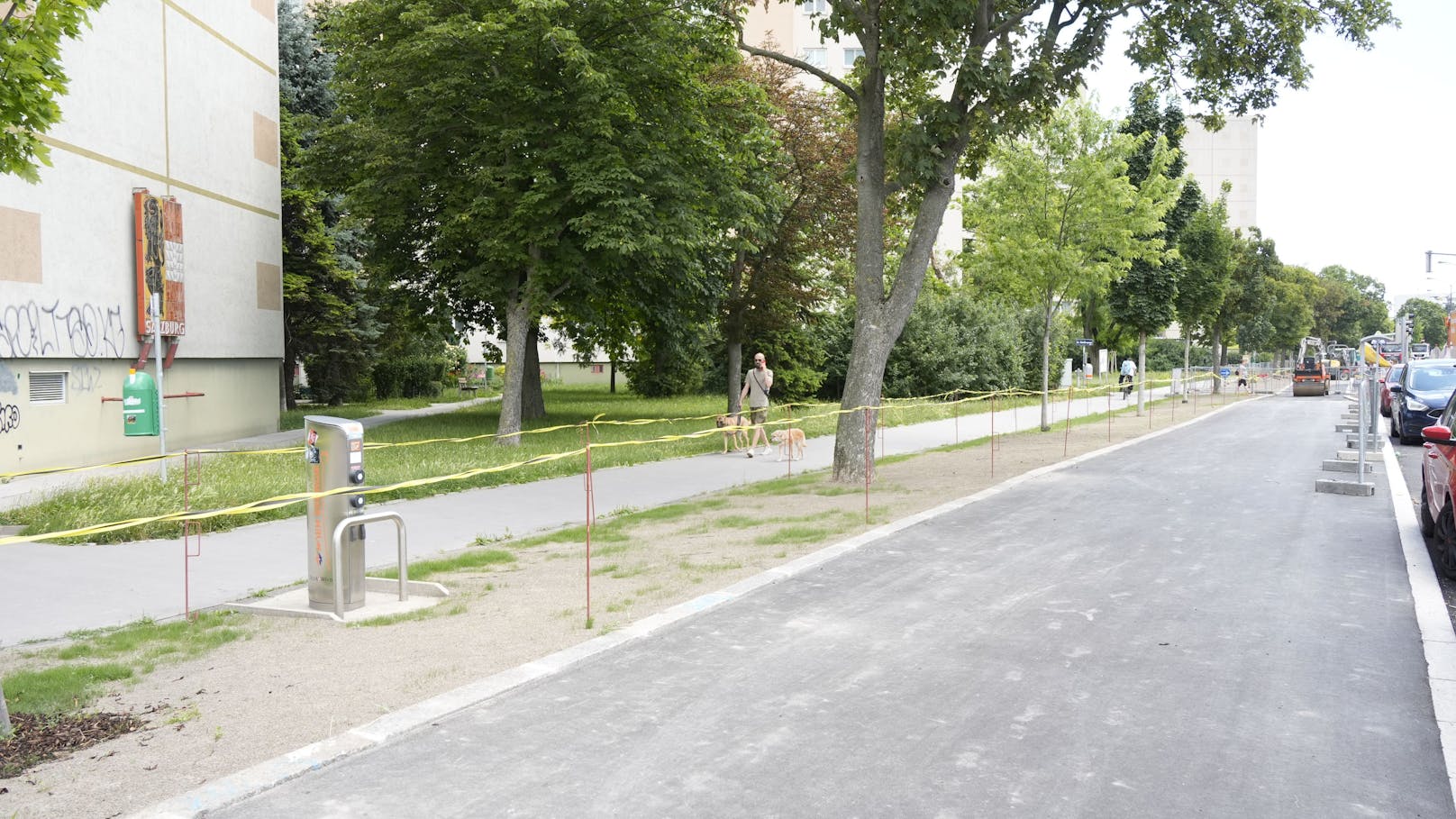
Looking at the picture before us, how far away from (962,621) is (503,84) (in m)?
15.6

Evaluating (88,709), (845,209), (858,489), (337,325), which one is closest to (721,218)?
(845,209)

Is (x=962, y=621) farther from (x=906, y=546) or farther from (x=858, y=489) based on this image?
(x=858, y=489)

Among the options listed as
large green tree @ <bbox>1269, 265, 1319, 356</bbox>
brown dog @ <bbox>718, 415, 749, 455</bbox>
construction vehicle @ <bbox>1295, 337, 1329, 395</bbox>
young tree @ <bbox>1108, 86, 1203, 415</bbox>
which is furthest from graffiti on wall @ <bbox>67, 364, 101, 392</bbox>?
large green tree @ <bbox>1269, 265, 1319, 356</bbox>

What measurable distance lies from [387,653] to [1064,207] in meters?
21.7

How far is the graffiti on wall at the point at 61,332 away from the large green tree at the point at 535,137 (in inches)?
208

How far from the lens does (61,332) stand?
669 inches

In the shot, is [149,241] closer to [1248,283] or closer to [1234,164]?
[1248,283]

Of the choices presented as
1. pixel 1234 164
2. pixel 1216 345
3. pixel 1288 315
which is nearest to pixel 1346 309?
pixel 1234 164

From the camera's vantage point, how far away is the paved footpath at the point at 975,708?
436 cm

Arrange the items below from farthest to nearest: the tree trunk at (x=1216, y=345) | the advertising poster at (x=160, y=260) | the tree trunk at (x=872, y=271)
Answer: the tree trunk at (x=1216, y=345) < the advertising poster at (x=160, y=260) < the tree trunk at (x=872, y=271)

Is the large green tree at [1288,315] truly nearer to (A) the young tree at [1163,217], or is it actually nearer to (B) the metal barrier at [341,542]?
(A) the young tree at [1163,217]

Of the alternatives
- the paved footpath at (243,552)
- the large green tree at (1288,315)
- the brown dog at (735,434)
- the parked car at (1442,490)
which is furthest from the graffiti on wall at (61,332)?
the large green tree at (1288,315)

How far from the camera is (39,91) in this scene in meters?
6.16

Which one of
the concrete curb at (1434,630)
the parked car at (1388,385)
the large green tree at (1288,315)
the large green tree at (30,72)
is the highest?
the large green tree at (1288,315)
